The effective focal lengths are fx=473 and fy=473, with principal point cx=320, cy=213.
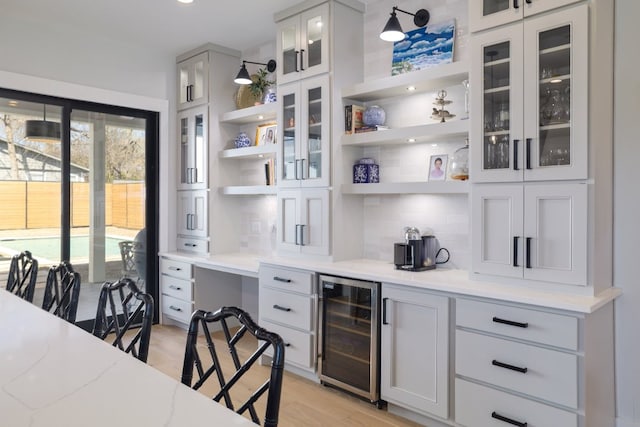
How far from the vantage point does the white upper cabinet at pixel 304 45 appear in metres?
3.56

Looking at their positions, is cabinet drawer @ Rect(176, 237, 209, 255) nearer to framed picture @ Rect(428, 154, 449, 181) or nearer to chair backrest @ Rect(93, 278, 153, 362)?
framed picture @ Rect(428, 154, 449, 181)

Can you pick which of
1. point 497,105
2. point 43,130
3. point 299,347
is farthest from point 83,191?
point 497,105

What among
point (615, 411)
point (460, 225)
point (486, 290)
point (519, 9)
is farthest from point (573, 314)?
point (519, 9)

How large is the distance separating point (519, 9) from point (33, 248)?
425 centimetres

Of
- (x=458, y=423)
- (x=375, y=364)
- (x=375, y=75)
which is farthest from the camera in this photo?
(x=375, y=75)

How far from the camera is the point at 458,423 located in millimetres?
2564

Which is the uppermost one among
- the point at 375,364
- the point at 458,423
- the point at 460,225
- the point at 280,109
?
the point at 280,109

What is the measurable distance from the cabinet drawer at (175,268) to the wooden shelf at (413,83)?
2.31 m

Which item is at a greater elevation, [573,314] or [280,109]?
[280,109]

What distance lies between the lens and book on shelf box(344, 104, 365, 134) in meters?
3.55

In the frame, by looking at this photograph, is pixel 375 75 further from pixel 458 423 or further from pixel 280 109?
pixel 458 423

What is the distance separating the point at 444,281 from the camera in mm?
2707

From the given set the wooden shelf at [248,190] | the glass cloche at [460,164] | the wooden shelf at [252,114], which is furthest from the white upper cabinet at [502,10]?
the wooden shelf at [248,190]

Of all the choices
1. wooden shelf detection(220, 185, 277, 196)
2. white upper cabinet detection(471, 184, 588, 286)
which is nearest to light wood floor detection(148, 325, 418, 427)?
white upper cabinet detection(471, 184, 588, 286)
